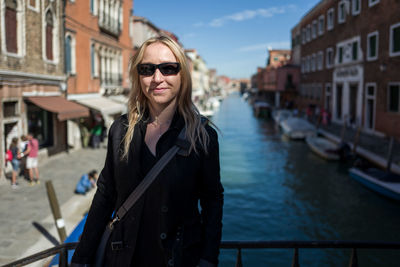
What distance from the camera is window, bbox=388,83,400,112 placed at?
1762 cm

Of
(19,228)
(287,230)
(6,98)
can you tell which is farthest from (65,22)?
(287,230)

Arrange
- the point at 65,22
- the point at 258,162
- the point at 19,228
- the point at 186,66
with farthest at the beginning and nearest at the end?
the point at 258,162
the point at 65,22
the point at 19,228
the point at 186,66

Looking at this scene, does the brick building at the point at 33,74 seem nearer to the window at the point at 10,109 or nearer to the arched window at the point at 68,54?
the window at the point at 10,109

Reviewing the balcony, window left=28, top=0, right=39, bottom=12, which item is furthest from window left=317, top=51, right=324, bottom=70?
window left=28, top=0, right=39, bottom=12

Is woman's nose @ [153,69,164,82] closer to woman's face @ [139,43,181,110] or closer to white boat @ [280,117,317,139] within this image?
woman's face @ [139,43,181,110]

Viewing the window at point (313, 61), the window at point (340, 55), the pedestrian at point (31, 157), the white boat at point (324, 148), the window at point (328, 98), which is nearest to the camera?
the pedestrian at point (31, 157)

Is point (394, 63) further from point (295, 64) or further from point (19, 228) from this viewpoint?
point (295, 64)

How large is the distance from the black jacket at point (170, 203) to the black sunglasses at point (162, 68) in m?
0.22

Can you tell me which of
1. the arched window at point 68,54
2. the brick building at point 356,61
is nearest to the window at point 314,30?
the brick building at point 356,61

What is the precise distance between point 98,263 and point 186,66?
3.40ft

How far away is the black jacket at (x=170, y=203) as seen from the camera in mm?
1593

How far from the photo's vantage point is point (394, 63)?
1781 cm

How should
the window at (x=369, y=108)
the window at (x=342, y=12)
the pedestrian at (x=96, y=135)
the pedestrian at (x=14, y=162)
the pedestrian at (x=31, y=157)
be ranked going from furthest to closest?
the window at (x=342, y=12)
the window at (x=369, y=108)
the pedestrian at (x=96, y=135)
the pedestrian at (x=31, y=157)
the pedestrian at (x=14, y=162)

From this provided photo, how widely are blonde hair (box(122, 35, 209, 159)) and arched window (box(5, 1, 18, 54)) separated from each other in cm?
1070
